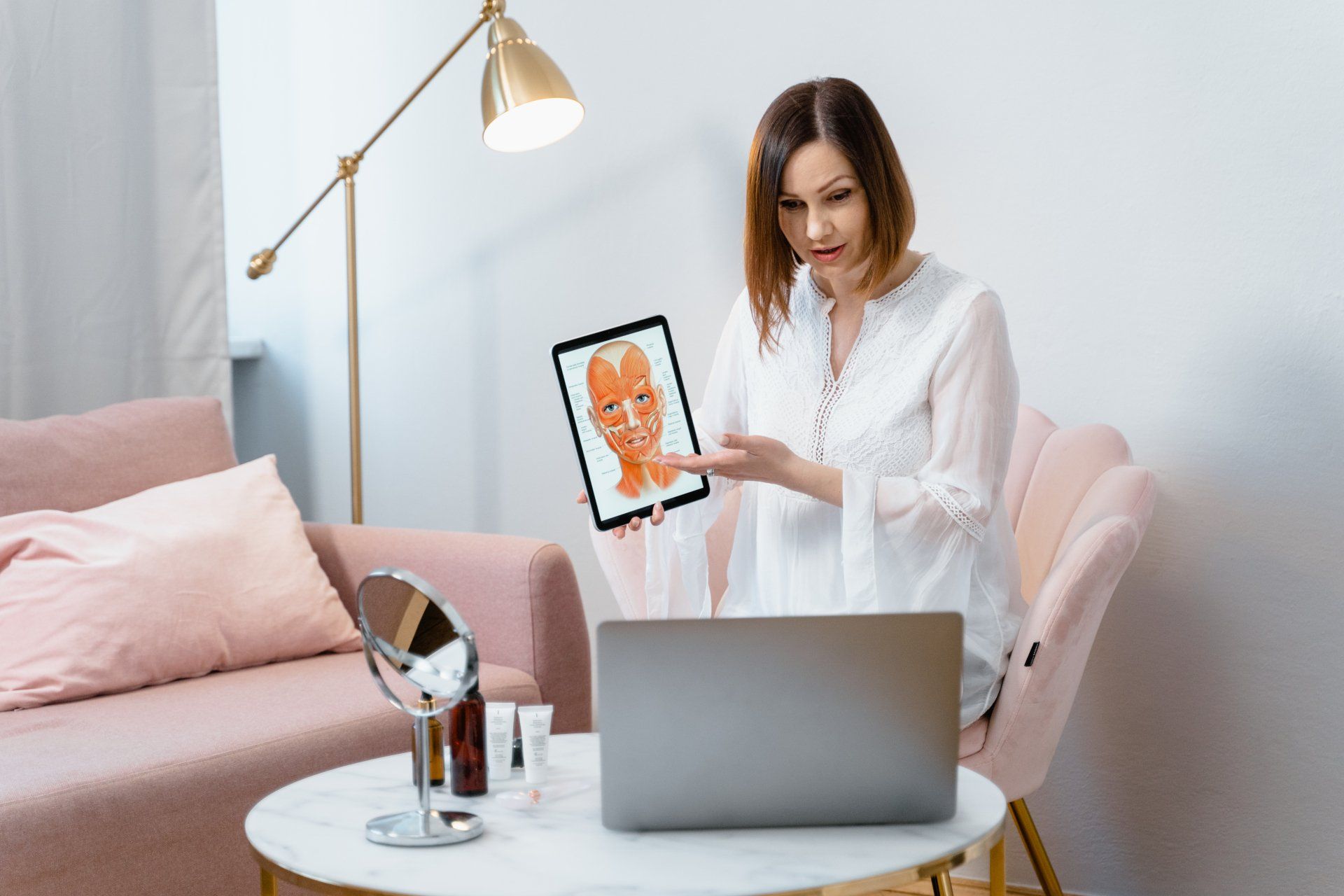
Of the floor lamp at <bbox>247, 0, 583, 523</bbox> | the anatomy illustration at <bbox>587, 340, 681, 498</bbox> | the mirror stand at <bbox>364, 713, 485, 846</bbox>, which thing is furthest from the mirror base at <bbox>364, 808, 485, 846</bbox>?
the floor lamp at <bbox>247, 0, 583, 523</bbox>

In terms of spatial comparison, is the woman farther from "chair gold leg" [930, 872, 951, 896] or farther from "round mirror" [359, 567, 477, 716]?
"round mirror" [359, 567, 477, 716]

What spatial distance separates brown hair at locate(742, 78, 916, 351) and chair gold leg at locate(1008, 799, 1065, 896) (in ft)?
2.32

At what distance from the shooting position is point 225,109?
264cm

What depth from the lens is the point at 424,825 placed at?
0.95 m

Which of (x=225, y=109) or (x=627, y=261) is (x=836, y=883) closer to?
(x=627, y=261)

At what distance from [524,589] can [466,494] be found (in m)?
0.76

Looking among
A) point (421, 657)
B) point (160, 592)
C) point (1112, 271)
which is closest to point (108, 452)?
point (160, 592)

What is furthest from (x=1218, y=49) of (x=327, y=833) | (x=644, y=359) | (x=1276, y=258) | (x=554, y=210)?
(x=327, y=833)

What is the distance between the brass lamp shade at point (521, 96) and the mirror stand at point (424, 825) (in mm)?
1186

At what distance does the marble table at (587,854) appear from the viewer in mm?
839

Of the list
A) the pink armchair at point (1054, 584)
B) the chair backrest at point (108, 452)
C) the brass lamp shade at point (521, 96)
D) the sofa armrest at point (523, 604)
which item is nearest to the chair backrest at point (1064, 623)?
the pink armchair at point (1054, 584)

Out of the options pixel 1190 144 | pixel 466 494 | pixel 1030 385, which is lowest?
pixel 466 494

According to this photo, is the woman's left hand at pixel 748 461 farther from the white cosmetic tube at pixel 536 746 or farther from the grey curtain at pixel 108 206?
the grey curtain at pixel 108 206

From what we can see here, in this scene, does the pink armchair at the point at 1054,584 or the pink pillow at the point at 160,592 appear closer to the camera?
the pink armchair at the point at 1054,584
